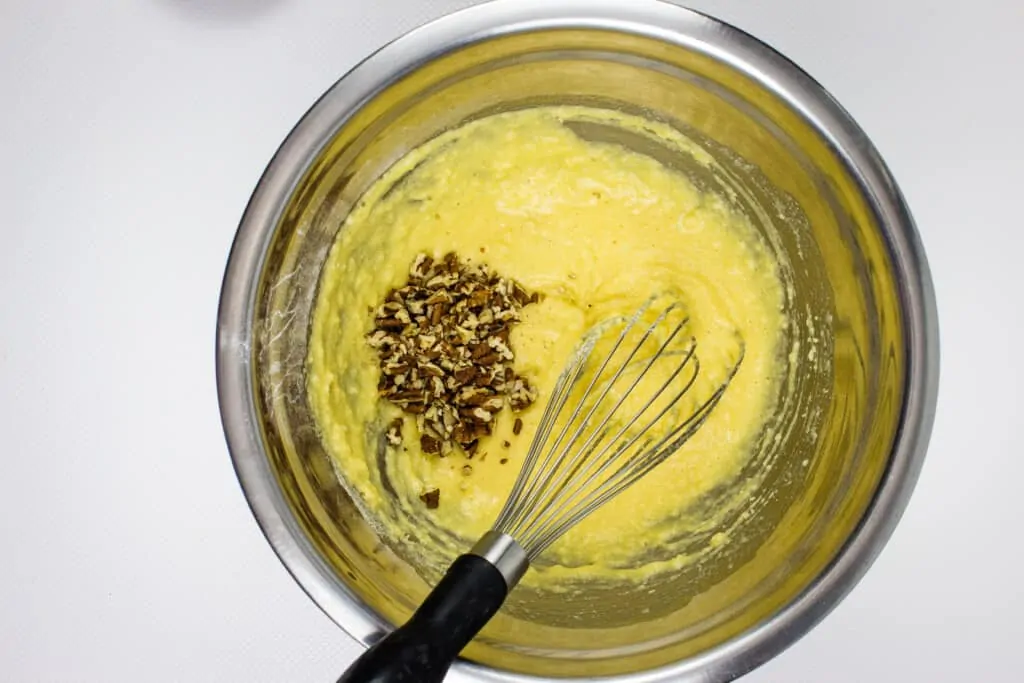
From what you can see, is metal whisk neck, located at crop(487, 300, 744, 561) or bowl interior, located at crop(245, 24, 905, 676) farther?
metal whisk neck, located at crop(487, 300, 744, 561)

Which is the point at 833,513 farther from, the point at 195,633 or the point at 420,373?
the point at 195,633

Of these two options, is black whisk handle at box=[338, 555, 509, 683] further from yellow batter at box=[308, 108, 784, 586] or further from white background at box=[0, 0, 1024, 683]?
white background at box=[0, 0, 1024, 683]

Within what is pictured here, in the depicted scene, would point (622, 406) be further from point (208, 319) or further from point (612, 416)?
point (208, 319)

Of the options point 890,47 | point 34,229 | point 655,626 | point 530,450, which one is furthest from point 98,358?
point 890,47

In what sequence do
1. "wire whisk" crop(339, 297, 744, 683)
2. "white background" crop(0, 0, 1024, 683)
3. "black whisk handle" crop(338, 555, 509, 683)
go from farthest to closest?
"white background" crop(0, 0, 1024, 683), "wire whisk" crop(339, 297, 744, 683), "black whisk handle" crop(338, 555, 509, 683)

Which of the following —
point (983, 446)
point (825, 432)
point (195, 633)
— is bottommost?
point (195, 633)

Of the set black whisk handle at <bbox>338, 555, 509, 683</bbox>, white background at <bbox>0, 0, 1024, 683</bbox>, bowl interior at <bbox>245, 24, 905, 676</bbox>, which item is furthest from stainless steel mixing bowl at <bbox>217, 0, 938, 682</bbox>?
white background at <bbox>0, 0, 1024, 683</bbox>

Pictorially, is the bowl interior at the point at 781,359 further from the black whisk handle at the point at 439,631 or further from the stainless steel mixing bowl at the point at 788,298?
the black whisk handle at the point at 439,631

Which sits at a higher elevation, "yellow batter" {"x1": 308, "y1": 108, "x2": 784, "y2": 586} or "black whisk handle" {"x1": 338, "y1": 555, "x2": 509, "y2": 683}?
"yellow batter" {"x1": 308, "y1": 108, "x2": 784, "y2": 586}
